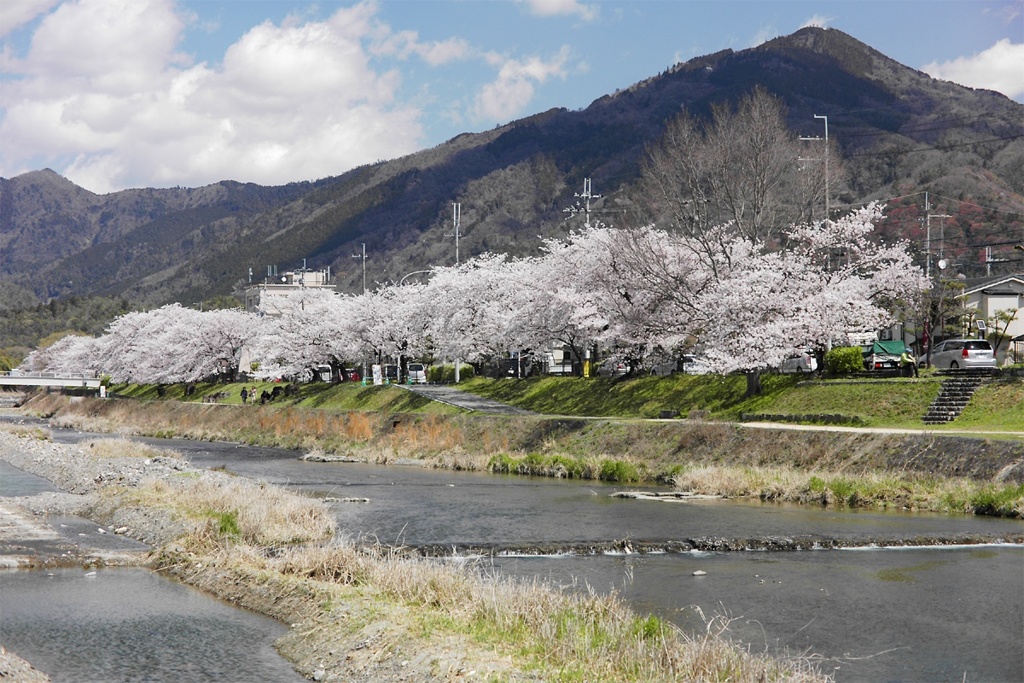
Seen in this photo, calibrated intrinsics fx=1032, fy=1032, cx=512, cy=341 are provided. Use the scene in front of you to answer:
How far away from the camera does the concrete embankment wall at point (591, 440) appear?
113 ft

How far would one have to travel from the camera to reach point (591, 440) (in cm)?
4891

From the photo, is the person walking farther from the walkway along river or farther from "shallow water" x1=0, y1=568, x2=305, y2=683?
"shallow water" x1=0, y1=568, x2=305, y2=683

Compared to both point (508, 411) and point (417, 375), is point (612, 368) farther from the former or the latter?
point (417, 375)

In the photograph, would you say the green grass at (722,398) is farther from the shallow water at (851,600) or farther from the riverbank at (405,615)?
the riverbank at (405,615)

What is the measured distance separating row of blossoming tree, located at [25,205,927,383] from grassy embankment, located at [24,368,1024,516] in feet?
10.1

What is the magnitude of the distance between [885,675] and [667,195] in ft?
142

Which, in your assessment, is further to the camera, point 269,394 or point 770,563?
point 269,394

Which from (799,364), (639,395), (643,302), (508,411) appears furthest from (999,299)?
(508,411)

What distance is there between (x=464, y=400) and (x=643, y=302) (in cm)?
1520

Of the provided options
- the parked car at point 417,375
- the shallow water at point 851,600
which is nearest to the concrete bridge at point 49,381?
the parked car at point 417,375

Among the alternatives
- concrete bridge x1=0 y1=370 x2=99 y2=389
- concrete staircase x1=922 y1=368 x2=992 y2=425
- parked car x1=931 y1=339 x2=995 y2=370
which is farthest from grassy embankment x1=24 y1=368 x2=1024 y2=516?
concrete bridge x1=0 y1=370 x2=99 y2=389

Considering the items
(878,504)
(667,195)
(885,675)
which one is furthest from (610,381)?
(885,675)

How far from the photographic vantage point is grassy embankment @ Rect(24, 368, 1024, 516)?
33438 mm

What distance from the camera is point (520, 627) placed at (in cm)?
1582
